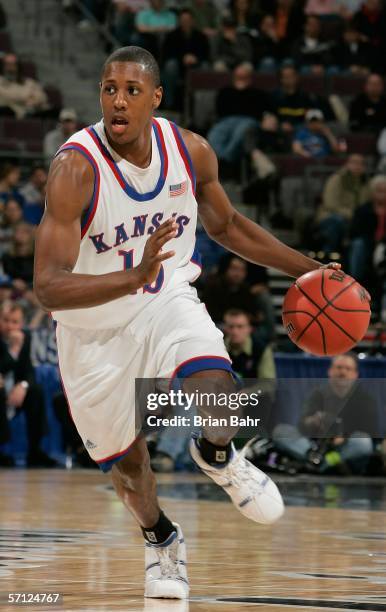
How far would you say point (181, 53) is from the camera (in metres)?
17.5

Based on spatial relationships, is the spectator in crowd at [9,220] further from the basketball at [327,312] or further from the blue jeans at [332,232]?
the basketball at [327,312]

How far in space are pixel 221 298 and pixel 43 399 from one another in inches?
75.3

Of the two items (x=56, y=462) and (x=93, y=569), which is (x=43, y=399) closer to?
(x=56, y=462)

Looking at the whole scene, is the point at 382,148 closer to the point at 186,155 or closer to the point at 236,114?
the point at 236,114

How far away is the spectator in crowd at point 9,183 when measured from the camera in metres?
14.7

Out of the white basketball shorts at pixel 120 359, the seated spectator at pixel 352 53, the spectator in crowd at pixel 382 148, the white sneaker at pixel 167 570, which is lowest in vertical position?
the spectator in crowd at pixel 382 148

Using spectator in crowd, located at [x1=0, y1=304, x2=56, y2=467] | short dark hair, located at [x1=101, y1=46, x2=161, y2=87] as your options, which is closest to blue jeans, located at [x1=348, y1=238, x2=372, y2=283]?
spectator in crowd, located at [x1=0, y1=304, x2=56, y2=467]

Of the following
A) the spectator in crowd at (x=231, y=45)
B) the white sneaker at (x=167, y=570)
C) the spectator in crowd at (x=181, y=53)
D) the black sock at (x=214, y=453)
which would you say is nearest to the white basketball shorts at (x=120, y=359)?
the black sock at (x=214, y=453)

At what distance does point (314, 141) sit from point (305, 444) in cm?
614

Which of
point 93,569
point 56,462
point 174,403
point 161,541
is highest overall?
point 174,403

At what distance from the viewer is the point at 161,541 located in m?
5.16

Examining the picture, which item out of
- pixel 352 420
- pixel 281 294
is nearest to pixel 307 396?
pixel 352 420

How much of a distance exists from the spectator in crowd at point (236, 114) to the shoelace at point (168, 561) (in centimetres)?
1101

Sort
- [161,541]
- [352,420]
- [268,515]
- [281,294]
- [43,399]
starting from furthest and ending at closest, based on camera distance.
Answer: [281,294], [43,399], [352,420], [161,541], [268,515]
